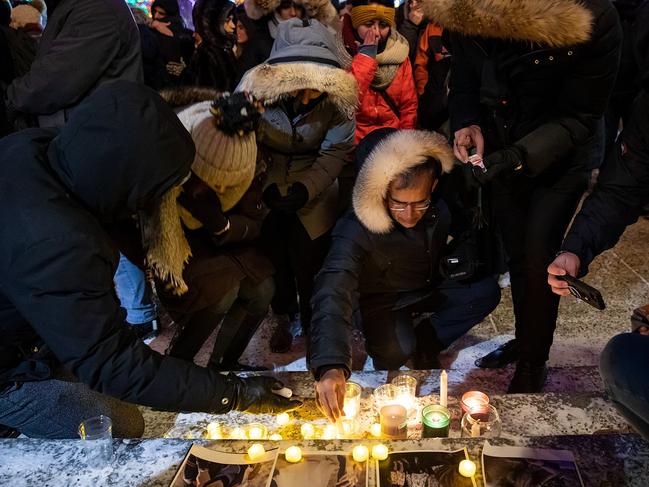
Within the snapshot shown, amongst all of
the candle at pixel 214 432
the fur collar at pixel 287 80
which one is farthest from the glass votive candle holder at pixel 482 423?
the fur collar at pixel 287 80

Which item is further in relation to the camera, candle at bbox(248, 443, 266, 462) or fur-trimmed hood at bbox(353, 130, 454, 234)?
fur-trimmed hood at bbox(353, 130, 454, 234)

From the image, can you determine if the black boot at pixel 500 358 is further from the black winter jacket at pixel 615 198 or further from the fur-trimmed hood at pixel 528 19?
the fur-trimmed hood at pixel 528 19

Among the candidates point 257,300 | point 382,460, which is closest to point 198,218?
point 257,300

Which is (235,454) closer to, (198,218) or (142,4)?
(198,218)

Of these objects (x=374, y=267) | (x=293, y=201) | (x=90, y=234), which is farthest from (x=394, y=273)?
(x=90, y=234)

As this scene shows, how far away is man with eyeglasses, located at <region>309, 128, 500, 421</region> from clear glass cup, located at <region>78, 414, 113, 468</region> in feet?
2.54

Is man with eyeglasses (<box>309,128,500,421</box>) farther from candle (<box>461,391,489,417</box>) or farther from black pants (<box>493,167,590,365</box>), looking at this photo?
candle (<box>461,391,489,417</box>)

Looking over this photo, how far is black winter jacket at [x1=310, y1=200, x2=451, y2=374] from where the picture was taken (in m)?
2.33

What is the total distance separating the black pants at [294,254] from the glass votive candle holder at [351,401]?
1265mm

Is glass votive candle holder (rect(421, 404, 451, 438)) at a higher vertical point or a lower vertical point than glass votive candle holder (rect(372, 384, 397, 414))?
higher

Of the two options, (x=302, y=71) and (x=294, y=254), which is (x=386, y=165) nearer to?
(x=302, y=71)

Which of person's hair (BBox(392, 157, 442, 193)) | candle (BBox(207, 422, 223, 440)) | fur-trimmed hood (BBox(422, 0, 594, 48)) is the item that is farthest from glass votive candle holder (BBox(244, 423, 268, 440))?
fur-trimmed hood (BBox(422, 0, 594, 48))

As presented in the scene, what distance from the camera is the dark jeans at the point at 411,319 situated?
9.34ft

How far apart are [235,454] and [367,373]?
1.09m
